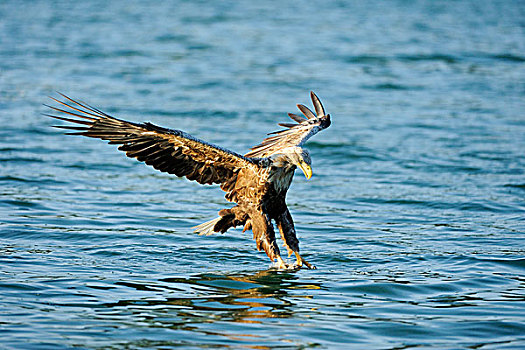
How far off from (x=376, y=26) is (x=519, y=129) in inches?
395

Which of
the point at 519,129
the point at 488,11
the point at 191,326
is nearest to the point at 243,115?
the point at 519,129

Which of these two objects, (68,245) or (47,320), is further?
(68,245)

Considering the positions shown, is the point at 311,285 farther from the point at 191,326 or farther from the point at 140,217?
the point at 140,217

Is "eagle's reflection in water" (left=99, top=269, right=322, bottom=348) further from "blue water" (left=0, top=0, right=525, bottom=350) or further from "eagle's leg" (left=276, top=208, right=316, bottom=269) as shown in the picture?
"eagle's leg" (left=276, top=208, right=316, bottom=269)

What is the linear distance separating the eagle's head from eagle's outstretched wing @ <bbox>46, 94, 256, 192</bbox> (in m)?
0.21

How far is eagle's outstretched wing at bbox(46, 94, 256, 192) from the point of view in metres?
6.24

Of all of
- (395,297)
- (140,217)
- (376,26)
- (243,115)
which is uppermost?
(376,26)

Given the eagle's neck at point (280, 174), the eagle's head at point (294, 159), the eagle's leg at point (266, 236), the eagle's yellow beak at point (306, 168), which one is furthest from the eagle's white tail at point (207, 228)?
the eagle's yellow beak at point (306, 168)

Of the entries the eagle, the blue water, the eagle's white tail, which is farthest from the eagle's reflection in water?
the eagle's white tail

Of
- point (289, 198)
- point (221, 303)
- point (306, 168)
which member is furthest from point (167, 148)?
point (289, 198)

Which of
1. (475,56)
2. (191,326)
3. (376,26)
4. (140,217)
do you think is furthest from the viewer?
(376,26)

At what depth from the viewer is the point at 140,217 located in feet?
27.4

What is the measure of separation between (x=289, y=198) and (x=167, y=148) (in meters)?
3.12

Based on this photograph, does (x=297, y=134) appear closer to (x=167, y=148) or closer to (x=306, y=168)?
(x=306, y=168)
